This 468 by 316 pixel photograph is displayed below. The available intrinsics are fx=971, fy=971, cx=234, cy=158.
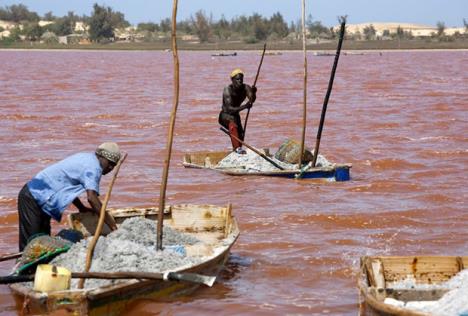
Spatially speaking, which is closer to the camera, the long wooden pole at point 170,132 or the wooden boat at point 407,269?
the wooden boat at point 407,269

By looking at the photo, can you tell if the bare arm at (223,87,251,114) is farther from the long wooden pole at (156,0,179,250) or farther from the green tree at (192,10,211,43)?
the green tree at (192,10,211,43)

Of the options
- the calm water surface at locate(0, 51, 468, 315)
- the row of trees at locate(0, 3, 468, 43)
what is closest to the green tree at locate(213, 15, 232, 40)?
the row of trees at locate(0, 3, 468, 43)

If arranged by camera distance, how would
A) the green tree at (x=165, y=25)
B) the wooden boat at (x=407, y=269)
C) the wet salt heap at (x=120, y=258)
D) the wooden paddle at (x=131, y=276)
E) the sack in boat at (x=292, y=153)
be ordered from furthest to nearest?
the green tree at (x=165, y=25), the sack in boat at (x=292, y=153), the wet salt heap at (x=120, y=258), the wooden boat at (x=407, y=269), the wooden paddle at (x=131, y=276)

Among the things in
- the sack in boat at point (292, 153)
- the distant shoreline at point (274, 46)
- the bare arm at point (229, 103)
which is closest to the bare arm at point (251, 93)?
the bare arm at point (229, 103)

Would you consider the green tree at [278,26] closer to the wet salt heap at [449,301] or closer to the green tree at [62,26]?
the green tree at [62,26]

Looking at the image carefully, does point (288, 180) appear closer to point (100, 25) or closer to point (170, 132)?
point (170, 132)

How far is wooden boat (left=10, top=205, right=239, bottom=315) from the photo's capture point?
590cm

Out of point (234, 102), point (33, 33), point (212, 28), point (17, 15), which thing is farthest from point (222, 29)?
point (234, 102)

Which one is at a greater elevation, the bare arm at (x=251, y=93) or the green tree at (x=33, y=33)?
the bare arm at (x=251, y=93)

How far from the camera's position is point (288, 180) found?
1204 centimetres

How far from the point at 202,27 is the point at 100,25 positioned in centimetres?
1120

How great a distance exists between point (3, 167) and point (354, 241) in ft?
23.2

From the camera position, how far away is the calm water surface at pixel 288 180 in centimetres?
792

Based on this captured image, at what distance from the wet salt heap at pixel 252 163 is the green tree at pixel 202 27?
92.6 metres
